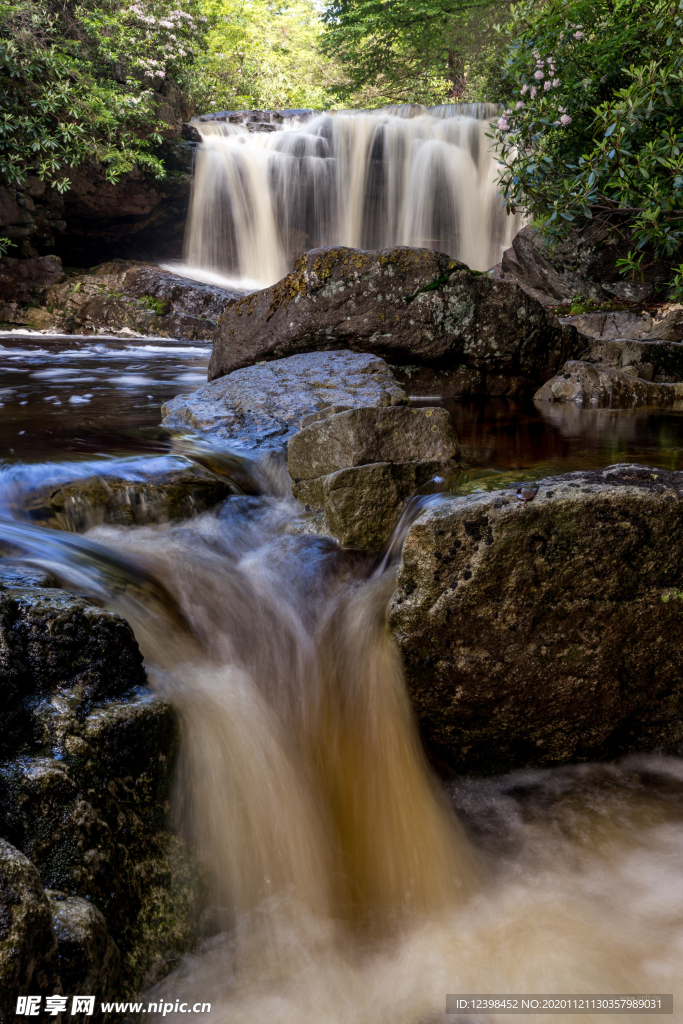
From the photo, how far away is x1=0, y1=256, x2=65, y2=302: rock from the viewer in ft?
45.7

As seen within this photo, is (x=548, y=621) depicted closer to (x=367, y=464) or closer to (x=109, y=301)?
(x=367, y=464)

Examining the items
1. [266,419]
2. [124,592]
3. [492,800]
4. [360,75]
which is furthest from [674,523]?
[360,75]

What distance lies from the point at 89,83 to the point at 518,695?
15.0 metres

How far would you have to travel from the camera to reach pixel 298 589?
3246mm

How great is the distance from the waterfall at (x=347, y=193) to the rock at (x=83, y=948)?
52.2ft

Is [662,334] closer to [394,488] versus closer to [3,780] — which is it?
[394,488]

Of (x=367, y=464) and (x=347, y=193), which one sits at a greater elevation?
(x=347, y=193)

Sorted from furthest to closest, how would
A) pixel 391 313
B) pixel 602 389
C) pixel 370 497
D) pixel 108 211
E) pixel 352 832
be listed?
1. pixel 108 211
2. pixel 602 389
3. pixel 391 313
4. pixel 370 497
5. pixel 352 832

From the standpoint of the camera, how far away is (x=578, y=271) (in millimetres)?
12930

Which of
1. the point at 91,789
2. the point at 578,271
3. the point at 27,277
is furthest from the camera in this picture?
the point at 27,277

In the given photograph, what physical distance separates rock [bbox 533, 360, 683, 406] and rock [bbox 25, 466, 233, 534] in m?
4.00

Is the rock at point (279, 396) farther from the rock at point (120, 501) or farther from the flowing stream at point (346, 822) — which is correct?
the flowing stream at point (346, 822)

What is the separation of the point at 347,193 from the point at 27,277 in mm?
7923

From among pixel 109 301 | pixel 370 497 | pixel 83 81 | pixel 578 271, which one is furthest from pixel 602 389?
pixel 83 81
